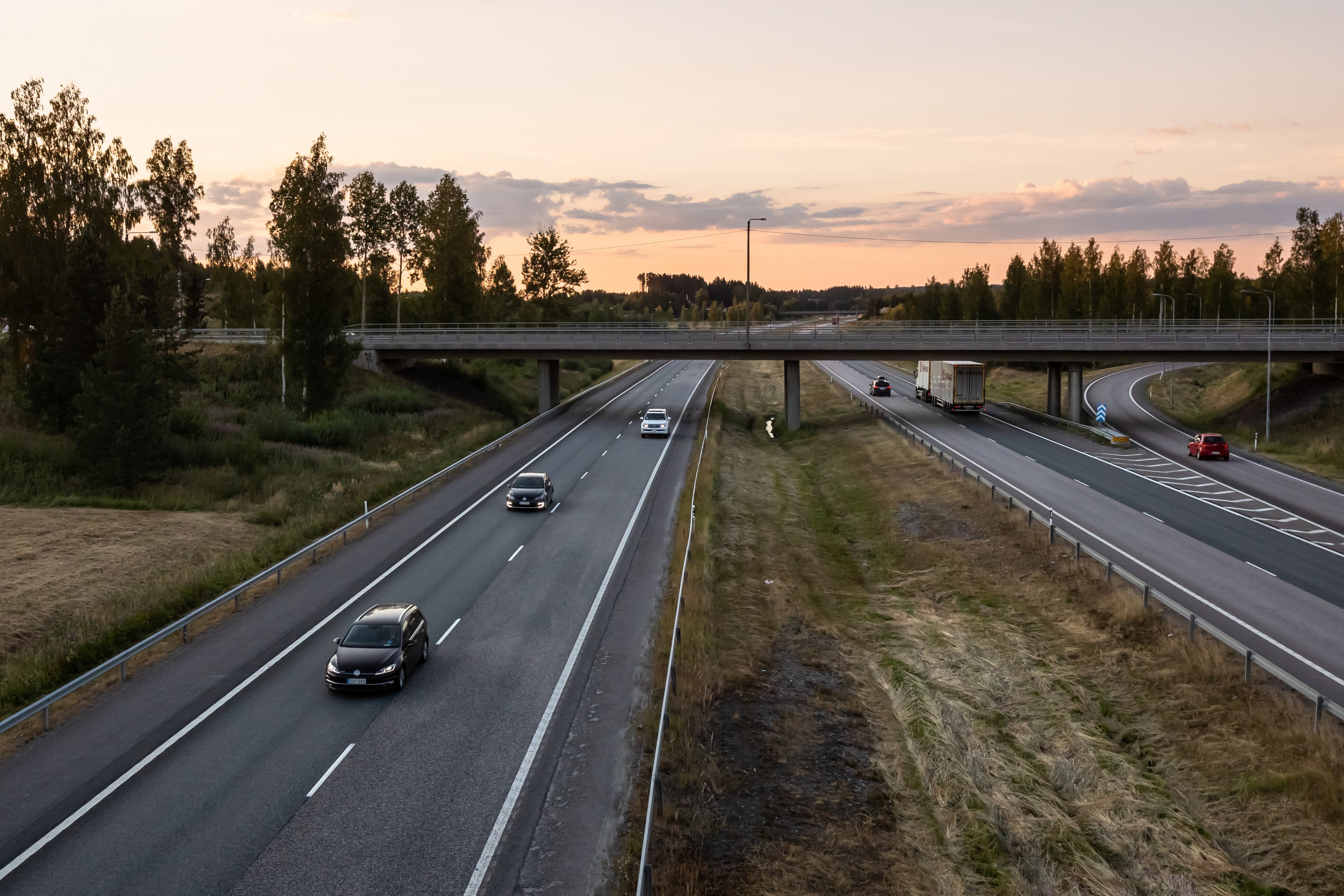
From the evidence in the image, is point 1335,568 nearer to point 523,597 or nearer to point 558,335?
point 523,597

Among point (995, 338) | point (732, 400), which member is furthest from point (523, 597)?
point (732, 400)

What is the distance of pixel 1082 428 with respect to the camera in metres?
58.8

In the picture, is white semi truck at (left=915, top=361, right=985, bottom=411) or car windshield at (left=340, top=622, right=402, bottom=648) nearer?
car windshield at (left=340, top=622, right=402, bottom=648)

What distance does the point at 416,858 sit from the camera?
13.9m

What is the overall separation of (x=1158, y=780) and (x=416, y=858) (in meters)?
13.9

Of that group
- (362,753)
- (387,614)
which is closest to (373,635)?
(387,614)

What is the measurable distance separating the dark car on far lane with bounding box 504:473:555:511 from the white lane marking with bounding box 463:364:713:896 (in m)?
4.13

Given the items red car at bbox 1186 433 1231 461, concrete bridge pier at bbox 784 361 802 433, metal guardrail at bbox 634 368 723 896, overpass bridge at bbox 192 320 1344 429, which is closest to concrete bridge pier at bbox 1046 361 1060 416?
overpass bridge at bbox 192 320 1344 429

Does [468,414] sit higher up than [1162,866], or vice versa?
[468,414]

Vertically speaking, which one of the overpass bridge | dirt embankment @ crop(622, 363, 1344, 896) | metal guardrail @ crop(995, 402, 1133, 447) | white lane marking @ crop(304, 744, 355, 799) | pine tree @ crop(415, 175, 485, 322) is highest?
pine tree @ crop(415, 175, 485, 322)

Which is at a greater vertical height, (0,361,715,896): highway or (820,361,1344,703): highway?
(820,361,1344,703): highway

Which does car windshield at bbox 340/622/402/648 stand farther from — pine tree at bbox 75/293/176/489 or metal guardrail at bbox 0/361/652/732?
pine tree at bbox 75/293/176/489

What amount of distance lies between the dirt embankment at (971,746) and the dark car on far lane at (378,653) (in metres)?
5.58

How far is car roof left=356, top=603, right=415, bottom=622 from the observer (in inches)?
822
